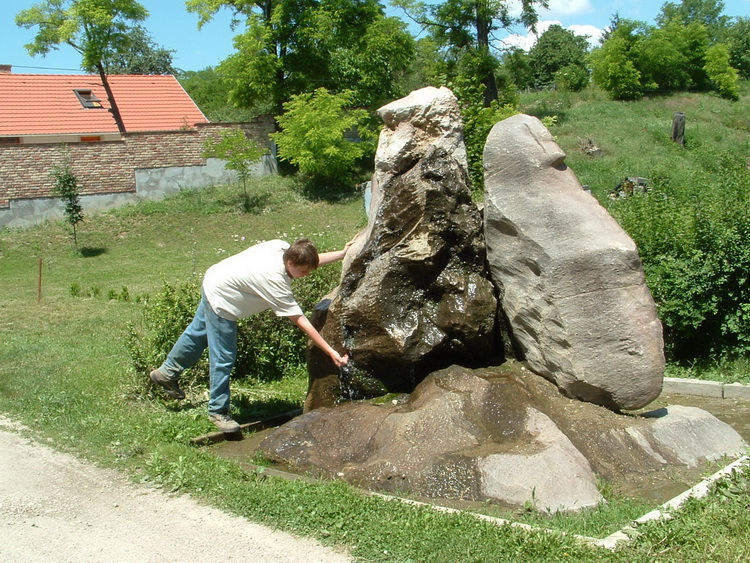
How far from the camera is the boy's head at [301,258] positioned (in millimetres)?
6004

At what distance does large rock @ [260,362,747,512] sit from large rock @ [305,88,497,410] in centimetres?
28

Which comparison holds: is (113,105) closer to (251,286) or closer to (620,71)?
(620,71)

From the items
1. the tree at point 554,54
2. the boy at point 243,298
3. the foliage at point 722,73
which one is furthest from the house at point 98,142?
the tree at point 554,54

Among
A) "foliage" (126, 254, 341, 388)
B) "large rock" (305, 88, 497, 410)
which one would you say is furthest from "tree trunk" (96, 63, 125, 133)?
"large rock" (305, 88, 497, 410)

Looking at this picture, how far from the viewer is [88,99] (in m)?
33.7

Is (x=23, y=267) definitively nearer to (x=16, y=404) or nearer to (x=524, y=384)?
(x=16, y=404)

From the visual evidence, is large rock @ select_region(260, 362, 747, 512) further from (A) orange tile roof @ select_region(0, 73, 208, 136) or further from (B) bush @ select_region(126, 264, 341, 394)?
(A) orange tile roof @ select_region(0, 73, 208, 136)

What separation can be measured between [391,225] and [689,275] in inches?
141

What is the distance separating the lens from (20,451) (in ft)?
19.1

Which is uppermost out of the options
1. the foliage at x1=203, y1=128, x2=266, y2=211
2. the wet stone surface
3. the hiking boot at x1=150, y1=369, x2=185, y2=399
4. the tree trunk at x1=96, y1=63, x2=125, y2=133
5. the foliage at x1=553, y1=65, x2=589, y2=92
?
the foliage at x1=553, y1=65, x2=589, y2=92

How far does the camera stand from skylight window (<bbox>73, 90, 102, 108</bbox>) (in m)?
33.2

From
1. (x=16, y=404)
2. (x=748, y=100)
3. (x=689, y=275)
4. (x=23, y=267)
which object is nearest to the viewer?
(x=16, y=404)

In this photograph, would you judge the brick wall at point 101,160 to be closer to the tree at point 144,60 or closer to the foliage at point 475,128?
the foliage at point 475,128

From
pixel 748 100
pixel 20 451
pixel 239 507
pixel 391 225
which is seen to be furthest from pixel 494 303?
pixel 748 100
